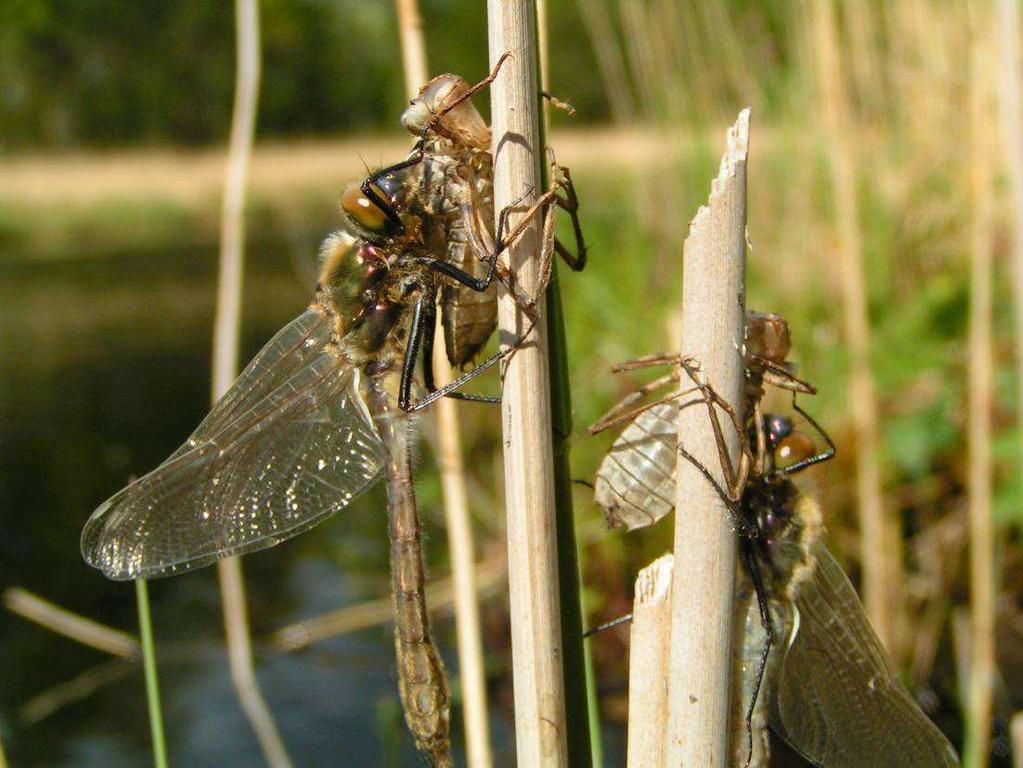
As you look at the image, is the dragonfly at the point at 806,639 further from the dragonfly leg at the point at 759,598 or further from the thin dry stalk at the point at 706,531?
the thin dry stalk at the point at 706,531

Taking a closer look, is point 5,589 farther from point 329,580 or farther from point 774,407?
point 774,407

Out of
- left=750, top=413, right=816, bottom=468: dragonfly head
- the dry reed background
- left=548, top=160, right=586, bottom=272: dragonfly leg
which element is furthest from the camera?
the dry reed background

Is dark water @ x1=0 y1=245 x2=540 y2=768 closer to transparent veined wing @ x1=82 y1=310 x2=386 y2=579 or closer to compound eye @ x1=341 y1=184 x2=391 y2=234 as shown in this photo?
transparent veined wing @ x1=82 y1=310 x2=386 y2=579

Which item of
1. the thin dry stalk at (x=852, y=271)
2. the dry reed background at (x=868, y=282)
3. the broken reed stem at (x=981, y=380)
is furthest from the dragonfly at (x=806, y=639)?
the dry reed background at (x=868, y=282)

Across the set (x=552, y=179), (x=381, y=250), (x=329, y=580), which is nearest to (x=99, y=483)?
(x=329, y=580)

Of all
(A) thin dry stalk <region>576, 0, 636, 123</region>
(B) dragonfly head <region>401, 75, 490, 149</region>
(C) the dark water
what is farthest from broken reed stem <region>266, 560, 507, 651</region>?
(B) dragonfly head <region>401, 75, 490, 149</region>

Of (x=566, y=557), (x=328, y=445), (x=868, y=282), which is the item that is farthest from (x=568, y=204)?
(x=868, y=282)

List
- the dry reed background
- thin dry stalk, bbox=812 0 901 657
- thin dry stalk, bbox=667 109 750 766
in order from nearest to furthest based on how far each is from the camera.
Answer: thin dry stalk, bbox=667 109 750 766 < thin dry stalk, bbox=812 0 901 657 < the dry reed background
